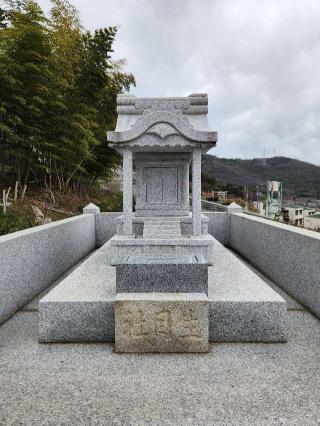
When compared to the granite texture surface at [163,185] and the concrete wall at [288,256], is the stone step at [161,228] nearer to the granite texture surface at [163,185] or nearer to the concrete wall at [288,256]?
the granite texture surface at [163,185]

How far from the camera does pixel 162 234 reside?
6.64 metres

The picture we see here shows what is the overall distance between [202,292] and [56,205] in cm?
1055

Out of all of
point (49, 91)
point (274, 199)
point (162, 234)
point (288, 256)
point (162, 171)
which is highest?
point (49, 91)

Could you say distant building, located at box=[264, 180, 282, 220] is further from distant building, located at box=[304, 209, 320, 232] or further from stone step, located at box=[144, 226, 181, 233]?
stone step, located at box=[144, 226, 181, 233]

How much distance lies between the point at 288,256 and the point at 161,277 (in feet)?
9.63

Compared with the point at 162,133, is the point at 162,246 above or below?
below

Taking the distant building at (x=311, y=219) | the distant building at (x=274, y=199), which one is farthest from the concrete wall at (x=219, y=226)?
the distant building at (x=311, y=219)

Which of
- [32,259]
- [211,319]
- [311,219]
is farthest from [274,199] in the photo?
[211,319]

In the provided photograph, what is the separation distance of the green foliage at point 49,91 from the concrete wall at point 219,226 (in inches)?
214

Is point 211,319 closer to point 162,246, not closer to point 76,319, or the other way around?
point 76,319

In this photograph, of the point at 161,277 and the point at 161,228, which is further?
the point at 161,228

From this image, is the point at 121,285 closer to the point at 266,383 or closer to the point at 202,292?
the point at 202,292

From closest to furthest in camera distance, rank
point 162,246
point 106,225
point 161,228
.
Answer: point 162,246, point 161,228, point 106,225

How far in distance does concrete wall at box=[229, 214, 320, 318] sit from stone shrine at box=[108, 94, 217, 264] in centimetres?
124
